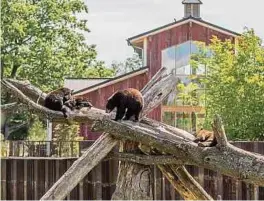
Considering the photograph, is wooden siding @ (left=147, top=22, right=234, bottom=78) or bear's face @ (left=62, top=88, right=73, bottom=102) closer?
bear's face @ (left=62, top=88, right=73, bottom=102)

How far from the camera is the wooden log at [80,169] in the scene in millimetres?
5777

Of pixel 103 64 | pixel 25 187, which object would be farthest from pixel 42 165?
pixel 103 64

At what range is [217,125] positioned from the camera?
4.93 meters

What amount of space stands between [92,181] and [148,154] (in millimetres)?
5567

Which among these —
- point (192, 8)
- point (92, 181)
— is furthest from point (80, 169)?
point (192, 8)

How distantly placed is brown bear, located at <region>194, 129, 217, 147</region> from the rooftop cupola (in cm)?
1933

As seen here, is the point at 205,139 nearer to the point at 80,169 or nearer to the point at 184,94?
the point at 80,169

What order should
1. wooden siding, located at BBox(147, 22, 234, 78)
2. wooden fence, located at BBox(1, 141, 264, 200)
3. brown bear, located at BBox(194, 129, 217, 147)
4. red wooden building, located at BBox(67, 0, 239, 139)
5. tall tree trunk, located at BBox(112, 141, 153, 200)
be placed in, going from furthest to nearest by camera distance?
wooden siding, located at BBox(147, 22, 234, 78) → red wooden building, located at BBox(67, 0, 239, 139) → wooden fence, located at BBox(1, 141, 264, 200) → tall tree trunk, located at BBox(112, 141, 153, 200) → brown bear, located at BBox(194, 129, 217, 147)

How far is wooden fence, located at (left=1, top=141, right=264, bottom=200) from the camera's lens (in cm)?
1109

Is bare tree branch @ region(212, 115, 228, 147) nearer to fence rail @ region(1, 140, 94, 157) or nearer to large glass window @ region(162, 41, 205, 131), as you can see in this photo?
fence rail @ region(1, 140, 94, 157)

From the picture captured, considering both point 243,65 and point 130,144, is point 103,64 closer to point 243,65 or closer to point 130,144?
point 243,65

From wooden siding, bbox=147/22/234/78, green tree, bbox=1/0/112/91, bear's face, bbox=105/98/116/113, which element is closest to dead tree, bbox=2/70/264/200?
bear's face, bbox=105/98/116/113

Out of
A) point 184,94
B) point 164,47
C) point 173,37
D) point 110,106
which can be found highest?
point 173,37

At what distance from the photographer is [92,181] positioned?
11.4m
